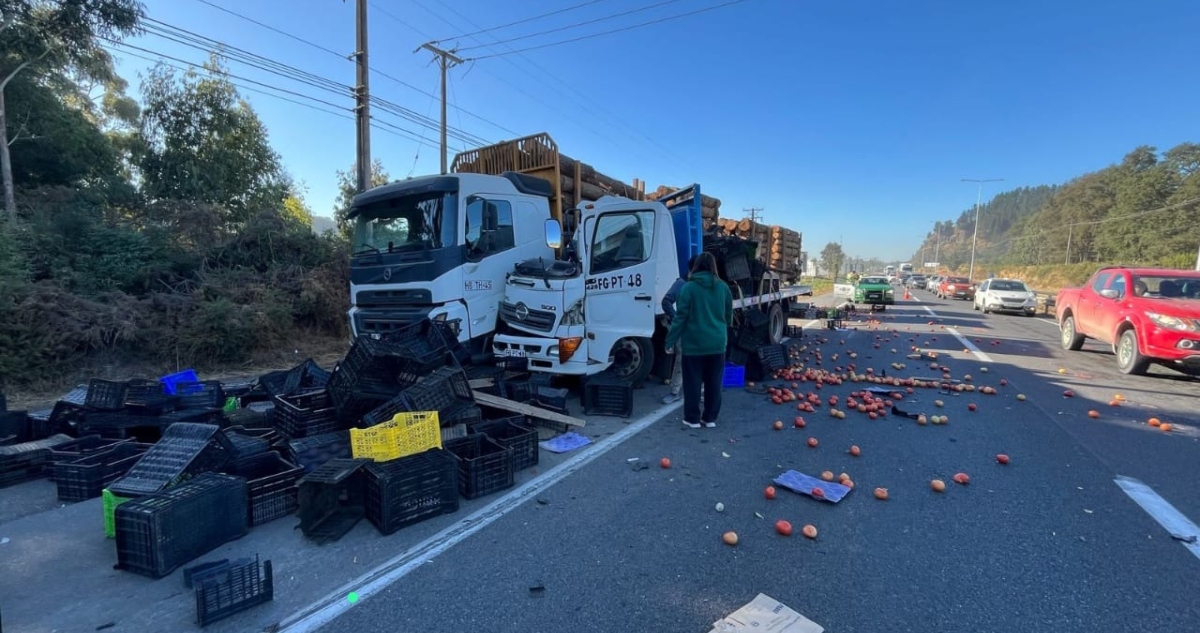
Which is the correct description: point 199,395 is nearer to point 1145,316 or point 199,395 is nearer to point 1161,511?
point 1161,511

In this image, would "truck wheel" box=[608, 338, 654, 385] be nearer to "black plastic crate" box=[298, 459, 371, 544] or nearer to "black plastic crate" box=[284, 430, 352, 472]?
"black plastic crate" box=[284, 430, 352, 472]

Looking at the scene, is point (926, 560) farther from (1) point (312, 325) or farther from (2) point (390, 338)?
(1) point (312, 325)

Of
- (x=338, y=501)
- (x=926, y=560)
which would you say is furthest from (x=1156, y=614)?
(x=338, y=501)

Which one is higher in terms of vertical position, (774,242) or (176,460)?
(774,242)

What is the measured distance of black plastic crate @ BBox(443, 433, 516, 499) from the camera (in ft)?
12.4

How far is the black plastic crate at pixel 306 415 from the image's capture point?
455cm

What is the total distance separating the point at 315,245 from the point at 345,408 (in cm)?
905

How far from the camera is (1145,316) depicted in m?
8.05

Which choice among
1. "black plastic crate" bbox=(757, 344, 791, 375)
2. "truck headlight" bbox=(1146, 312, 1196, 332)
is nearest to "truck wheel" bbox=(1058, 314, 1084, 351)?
"truck headlight" bbox=(1146, 312, 1196, 332)

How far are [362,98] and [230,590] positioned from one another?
14.2 m

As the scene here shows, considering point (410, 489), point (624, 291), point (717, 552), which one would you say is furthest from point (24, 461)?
point (624, 291)

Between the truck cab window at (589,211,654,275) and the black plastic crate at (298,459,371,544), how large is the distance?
4006 mm

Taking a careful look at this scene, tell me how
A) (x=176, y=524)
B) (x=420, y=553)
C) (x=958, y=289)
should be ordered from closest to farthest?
(x=176, y=524), (x=420, y=553), (x=958, y=289)

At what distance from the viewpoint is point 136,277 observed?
941 cm
